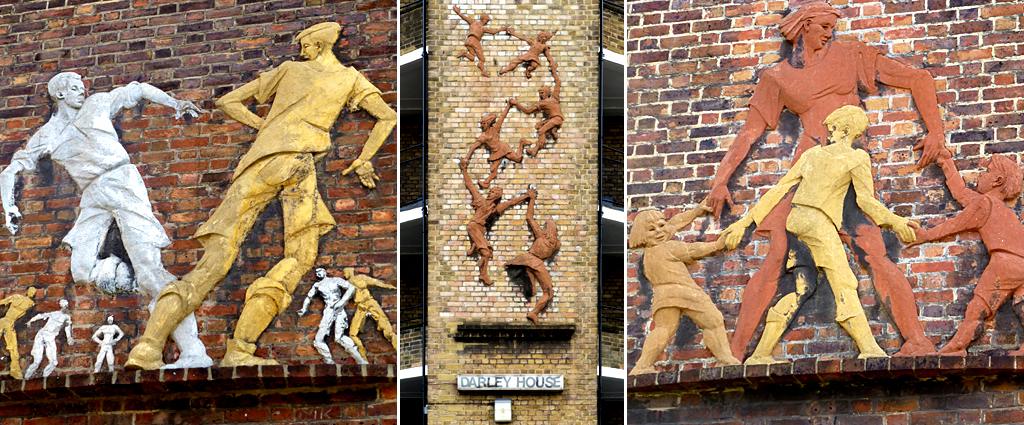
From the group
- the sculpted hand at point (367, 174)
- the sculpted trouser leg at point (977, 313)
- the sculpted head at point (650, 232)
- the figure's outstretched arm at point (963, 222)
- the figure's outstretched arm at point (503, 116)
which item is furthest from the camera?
the figure's outstretched arm at point (503, 116)

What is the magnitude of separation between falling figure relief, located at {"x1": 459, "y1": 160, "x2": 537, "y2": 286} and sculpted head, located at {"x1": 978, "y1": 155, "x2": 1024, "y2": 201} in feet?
13.6

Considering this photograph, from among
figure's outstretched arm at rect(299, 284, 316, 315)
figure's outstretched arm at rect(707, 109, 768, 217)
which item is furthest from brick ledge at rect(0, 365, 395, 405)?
figure's outstretched arm at rect(707, 109, 768, 217)

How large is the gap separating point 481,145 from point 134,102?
277cm

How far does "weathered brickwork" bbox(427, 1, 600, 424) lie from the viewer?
62.0ft

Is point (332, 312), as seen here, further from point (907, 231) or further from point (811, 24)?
point (907, 231)

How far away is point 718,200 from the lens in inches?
643

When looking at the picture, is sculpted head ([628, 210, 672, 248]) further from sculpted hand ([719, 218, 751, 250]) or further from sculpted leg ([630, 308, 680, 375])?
sculpted leg ([630, 308, 680, 375])

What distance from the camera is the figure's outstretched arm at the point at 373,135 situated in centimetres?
1717

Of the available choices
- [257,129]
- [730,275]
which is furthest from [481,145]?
[730,275]

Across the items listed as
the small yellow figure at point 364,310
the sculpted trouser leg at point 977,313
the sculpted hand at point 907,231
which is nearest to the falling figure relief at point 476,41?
the small yellow figure at point 364,310

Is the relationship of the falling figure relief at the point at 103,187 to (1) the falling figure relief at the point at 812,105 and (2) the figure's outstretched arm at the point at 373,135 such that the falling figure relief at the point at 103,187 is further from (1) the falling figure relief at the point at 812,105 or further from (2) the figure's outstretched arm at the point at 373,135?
(1) the falling figure relief at the point at 812,105

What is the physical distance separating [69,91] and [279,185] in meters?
1.81

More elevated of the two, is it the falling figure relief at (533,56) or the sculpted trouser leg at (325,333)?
the falling figure relief at (533,56)

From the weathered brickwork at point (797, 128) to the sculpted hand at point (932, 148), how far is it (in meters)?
0.06
